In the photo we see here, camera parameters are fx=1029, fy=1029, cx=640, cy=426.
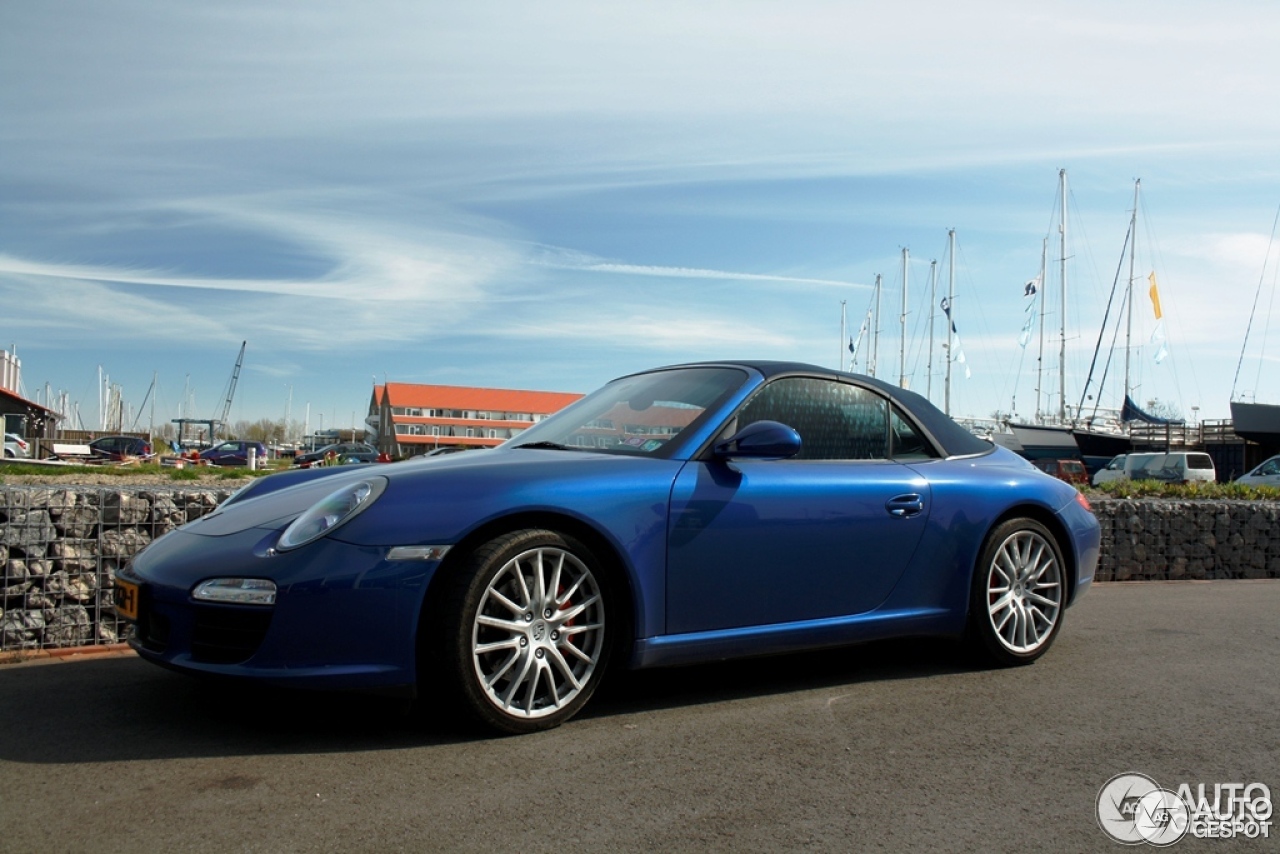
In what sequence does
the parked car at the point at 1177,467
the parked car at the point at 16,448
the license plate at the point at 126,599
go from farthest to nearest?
the parked car at the point at 16,448 → the parked car at the point at 1177,467 → the license plate at the point at 126,599

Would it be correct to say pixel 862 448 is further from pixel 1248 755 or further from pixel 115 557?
pixel 115 557

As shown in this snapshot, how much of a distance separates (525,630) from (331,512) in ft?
2.47

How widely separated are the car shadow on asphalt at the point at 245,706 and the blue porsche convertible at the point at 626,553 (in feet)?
0.78

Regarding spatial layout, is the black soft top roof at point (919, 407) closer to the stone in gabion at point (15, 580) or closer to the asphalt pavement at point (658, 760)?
the asphalt pavement at point (658, 760)

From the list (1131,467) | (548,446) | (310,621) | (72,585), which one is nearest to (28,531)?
(72,585)

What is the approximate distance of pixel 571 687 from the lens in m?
3.58

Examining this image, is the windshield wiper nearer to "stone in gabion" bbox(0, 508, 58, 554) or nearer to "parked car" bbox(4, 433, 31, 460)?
"stone in gabion" bbox(0, 508, 58, 554)

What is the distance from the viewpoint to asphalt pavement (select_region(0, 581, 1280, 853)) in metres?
2.68

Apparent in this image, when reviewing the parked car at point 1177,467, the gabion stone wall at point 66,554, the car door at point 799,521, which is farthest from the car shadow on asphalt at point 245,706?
the parked car at point 1177,467

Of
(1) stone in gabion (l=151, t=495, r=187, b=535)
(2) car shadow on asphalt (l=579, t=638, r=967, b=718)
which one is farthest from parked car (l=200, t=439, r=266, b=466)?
(2) car shadow on asphalt (l=579, t=638, r=967, b=718)

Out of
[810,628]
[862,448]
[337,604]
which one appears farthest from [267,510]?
[862,448]

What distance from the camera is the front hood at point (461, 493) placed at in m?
3.33

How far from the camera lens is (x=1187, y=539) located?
8.98 metres

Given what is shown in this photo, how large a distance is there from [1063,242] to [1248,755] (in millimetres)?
42079
